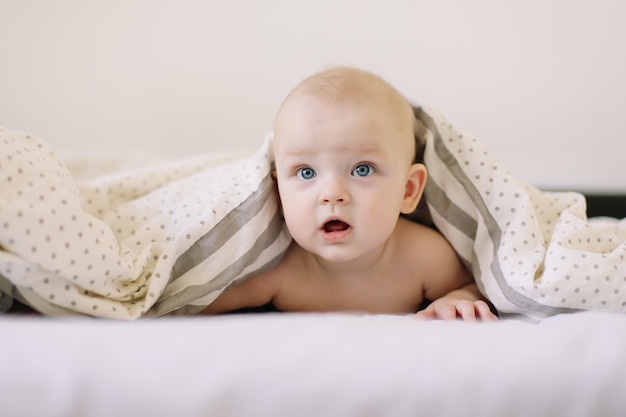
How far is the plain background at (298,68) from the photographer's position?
1.50 m

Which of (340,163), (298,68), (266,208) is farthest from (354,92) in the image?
(298,68)

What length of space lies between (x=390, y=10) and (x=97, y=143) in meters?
0.77

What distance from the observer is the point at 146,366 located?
0.58 meters

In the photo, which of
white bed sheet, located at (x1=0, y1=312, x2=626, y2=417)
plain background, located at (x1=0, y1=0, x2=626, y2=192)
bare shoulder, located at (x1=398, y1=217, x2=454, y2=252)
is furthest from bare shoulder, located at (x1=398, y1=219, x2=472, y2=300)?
plain background, located at (x1=0, y1=0, x2=626, y2=192)

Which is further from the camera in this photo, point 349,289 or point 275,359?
point 349,289

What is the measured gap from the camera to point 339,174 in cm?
83

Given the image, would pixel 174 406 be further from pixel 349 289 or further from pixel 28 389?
pixel 349 289

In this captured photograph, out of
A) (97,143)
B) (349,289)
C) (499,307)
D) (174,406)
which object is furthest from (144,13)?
(174,406)

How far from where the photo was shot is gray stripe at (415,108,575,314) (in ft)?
2.68

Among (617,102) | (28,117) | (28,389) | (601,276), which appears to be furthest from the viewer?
(28,117)

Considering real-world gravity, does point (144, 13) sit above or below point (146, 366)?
above

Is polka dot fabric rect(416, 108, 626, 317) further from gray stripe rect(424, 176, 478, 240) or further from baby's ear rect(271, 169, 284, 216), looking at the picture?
baby's ear rect(271, 169, 284, 216)

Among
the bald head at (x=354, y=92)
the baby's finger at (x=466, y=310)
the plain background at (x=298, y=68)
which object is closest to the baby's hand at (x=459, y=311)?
the baby's finger at (x=466, y=310)

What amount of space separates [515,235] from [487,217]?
55 millimetres
